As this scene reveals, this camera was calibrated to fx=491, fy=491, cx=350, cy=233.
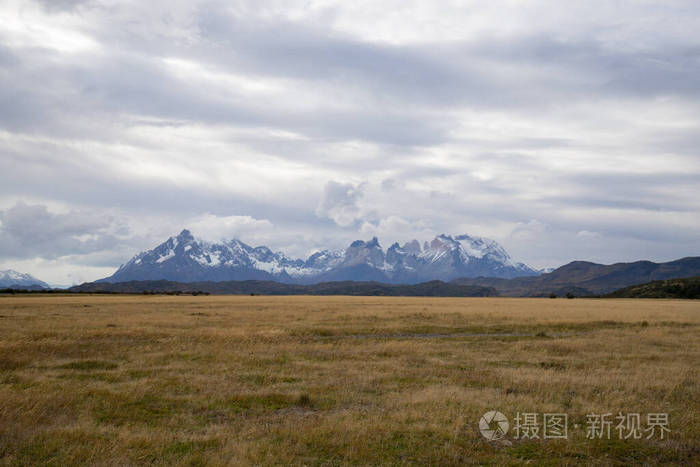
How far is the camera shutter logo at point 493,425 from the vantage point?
42.0 feet

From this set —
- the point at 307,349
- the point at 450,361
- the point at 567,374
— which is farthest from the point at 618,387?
the point at 307,349

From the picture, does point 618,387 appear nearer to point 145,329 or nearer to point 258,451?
point 258,451

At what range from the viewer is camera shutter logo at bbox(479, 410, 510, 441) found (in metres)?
12.8

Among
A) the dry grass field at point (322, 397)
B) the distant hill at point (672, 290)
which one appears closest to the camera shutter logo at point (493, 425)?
the dry grass field at point (322, 397)

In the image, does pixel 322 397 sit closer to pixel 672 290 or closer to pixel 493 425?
pixel 493 425

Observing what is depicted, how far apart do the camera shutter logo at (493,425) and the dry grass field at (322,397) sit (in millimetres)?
227

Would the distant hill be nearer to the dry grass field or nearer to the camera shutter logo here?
the dry grass field

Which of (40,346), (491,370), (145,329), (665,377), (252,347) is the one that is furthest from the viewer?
(145,329)

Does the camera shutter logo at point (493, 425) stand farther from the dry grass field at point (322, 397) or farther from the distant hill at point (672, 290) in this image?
the distant hill at point (672, 290)

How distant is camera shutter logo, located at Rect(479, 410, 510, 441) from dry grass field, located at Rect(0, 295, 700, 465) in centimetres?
23

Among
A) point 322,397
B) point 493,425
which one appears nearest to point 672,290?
point 493,425

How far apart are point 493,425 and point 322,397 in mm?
5815

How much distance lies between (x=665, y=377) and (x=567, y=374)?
3.72m

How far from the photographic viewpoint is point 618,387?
1834 centimetres
